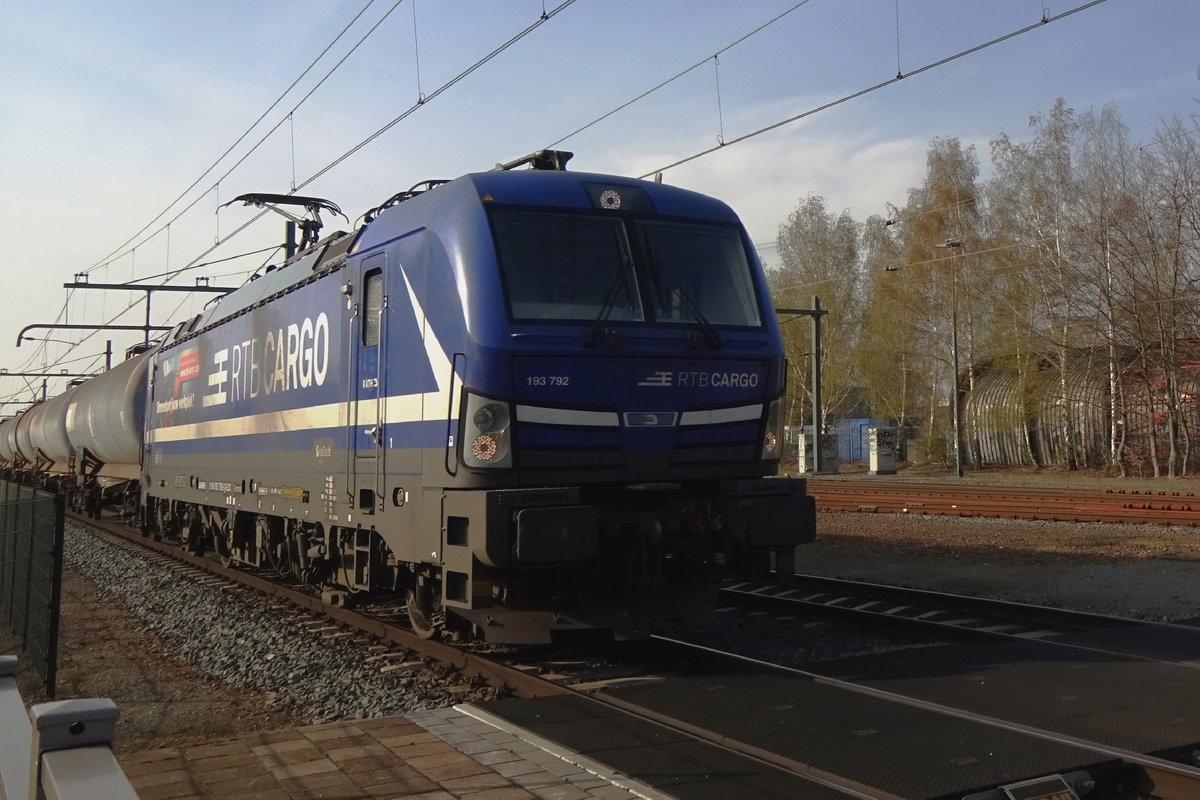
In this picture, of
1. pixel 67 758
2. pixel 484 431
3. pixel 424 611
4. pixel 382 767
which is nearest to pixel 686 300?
pixel 484 431

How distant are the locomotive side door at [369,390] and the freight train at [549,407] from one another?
0.9 inches

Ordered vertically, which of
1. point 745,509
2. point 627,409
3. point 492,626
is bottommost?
point 492,626

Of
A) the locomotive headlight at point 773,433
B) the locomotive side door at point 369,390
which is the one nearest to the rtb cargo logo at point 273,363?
the locomotive side door at point 369,390

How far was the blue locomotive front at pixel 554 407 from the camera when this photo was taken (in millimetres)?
6707

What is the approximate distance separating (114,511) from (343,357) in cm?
2316

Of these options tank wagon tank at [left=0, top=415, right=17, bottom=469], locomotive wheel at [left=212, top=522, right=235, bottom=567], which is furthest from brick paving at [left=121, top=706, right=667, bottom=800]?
tank wagon tank at [left=0, top=415, right=17, bottom=469]

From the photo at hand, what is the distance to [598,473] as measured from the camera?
276 inches

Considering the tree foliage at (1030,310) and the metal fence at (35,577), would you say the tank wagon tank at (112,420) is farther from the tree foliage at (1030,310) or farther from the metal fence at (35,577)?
the tree foliage at (1030,310)

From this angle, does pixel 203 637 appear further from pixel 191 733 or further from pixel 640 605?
pixel 640 605

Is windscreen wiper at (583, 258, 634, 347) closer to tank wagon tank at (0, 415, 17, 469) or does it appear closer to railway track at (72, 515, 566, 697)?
railway track at (72, 515, 566, 697)

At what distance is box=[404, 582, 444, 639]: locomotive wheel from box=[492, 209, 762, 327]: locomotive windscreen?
2413 mm

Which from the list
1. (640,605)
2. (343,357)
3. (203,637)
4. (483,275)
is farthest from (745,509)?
(203,637)

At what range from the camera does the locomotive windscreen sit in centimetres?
703

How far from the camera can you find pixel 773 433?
7820mm
